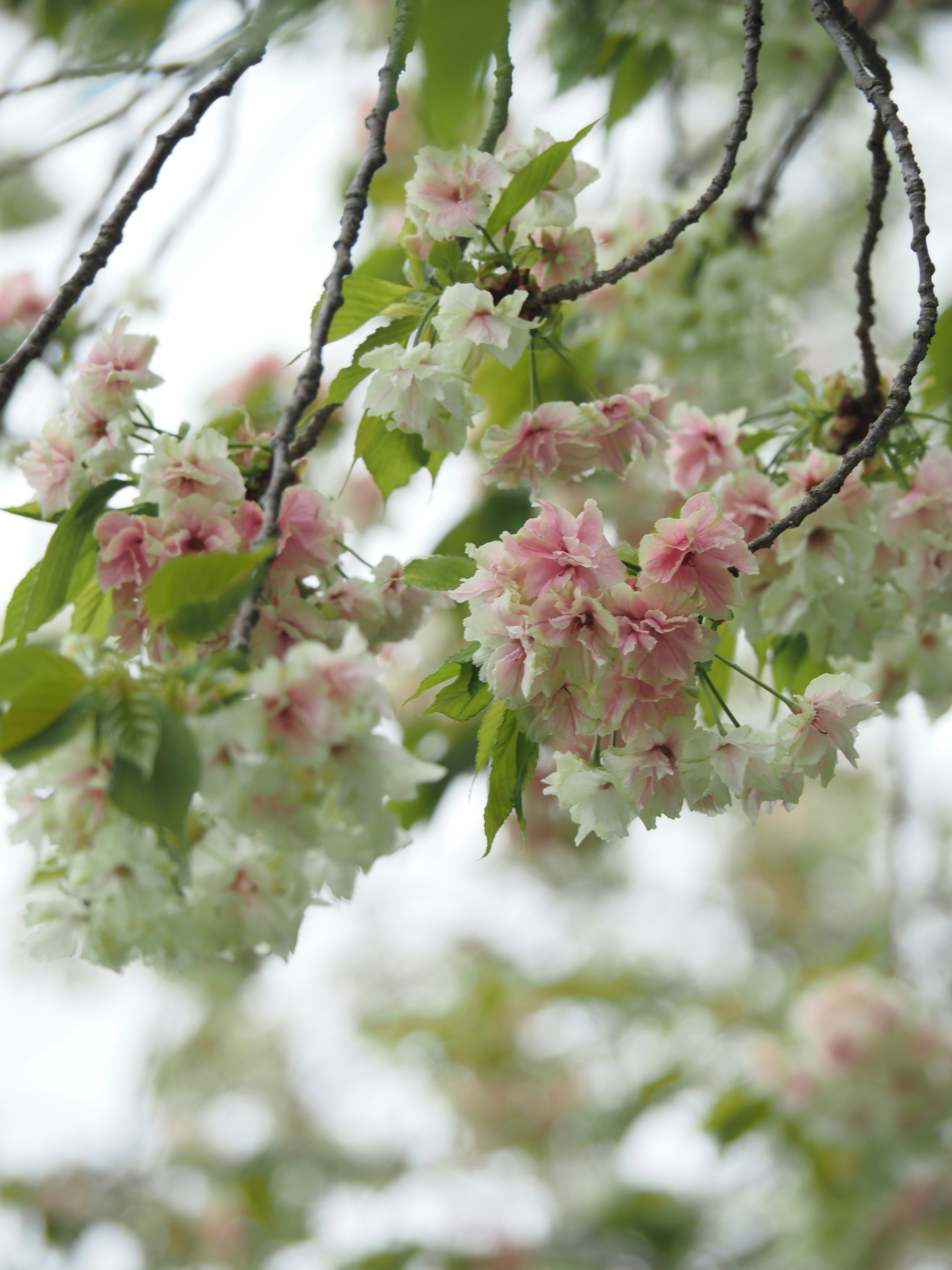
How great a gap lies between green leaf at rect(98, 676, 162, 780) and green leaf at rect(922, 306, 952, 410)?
3.48 feet

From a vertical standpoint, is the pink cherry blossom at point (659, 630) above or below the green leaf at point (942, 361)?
below

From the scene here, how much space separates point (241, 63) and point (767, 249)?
102 cm

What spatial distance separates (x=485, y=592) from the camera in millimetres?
725

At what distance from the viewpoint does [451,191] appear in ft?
2.79

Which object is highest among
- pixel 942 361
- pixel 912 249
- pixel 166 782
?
pixel 942 361

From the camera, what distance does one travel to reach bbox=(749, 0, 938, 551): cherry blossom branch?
28.0 inches

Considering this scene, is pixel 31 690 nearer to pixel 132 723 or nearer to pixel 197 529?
pixel 132 723

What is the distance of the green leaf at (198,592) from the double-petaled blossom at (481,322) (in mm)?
333

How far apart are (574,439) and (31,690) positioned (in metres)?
0.53

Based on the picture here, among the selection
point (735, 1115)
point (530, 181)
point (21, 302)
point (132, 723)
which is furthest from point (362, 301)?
point (735, 1115)

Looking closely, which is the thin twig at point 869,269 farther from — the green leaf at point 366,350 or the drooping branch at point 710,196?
the green leaf at point 366,350

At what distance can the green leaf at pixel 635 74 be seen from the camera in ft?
5.44

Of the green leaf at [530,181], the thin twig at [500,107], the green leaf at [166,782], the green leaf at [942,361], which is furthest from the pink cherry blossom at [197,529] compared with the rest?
the green leaf at [942,361]

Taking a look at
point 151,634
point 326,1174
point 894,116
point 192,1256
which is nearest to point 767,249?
point 894,116
